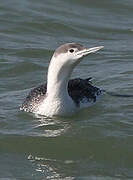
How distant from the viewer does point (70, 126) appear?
1290cm

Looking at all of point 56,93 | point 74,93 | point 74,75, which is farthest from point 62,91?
point 74,75

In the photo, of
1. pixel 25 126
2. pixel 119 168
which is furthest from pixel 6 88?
pixel 119 168

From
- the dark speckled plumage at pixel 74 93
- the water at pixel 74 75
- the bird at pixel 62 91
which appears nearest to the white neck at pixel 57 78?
the bird at pixel 62 91

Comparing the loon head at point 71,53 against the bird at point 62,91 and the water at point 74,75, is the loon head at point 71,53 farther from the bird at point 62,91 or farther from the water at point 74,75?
the water at point 74,75

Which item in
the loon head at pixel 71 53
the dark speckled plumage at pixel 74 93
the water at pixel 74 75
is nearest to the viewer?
the water at pixel 74 75

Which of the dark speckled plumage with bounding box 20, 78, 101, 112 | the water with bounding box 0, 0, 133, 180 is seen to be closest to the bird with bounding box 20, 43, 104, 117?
the dark speckled plumage with bounding box 20, 78, 101, 112

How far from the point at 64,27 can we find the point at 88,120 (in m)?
6.76

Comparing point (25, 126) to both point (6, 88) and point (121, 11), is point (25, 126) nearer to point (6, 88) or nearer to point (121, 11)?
point (6, 88)

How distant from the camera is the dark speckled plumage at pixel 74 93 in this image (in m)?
13.2

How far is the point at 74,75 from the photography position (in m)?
16.0

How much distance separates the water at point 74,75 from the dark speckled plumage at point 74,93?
0.55 feet

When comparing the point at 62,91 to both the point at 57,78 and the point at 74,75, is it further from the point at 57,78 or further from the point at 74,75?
the point at 74,75

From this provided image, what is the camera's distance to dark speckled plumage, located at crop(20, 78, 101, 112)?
1324cm

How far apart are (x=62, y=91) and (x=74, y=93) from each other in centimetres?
79
